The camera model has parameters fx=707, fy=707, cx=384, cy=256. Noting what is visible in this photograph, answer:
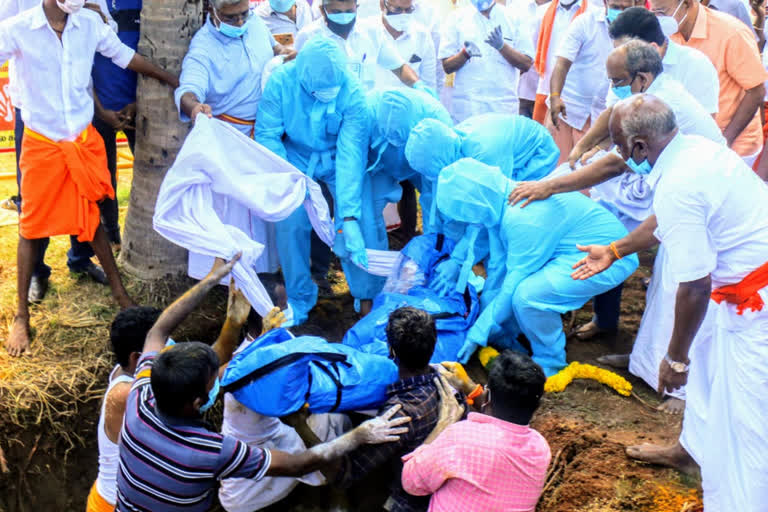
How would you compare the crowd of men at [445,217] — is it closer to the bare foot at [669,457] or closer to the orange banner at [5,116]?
the bare foot at [669,457]

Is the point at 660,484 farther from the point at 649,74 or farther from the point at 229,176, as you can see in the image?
the point at 229,176

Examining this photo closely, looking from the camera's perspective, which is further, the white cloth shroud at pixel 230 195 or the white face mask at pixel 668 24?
the white face mask at pixel 668 24

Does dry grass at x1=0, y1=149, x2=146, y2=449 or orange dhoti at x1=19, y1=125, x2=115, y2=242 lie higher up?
orange dhoti at x1=19, y1=125, x2=115, y2=242

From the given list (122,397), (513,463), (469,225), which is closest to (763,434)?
(513,463)

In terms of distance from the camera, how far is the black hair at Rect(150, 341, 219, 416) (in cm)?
240

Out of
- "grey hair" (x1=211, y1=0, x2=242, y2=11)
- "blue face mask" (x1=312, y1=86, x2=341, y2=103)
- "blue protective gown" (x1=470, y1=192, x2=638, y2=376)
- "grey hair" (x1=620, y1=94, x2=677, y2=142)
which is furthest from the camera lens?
"blue face mask" (x1=312, y1=86, x2=341, y2=103)

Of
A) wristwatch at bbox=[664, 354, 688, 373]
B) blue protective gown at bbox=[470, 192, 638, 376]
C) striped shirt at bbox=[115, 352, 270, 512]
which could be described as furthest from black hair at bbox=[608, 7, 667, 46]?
striped shirt at bbox=[115, 352, 270, 512]

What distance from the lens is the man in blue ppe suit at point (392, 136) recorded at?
15.3 ft

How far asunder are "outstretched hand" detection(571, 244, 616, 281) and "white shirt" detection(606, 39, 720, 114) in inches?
65.8

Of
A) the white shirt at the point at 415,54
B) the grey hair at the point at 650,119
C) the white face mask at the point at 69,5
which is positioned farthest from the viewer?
the white shirt at the point at 415,54

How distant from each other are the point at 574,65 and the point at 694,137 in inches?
127

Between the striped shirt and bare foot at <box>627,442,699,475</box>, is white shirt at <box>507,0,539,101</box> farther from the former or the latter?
the striped shirt

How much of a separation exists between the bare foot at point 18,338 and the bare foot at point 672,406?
3814 mm

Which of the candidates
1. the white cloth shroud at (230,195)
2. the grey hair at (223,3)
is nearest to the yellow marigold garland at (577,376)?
the white cloth shroud at (230,195)
